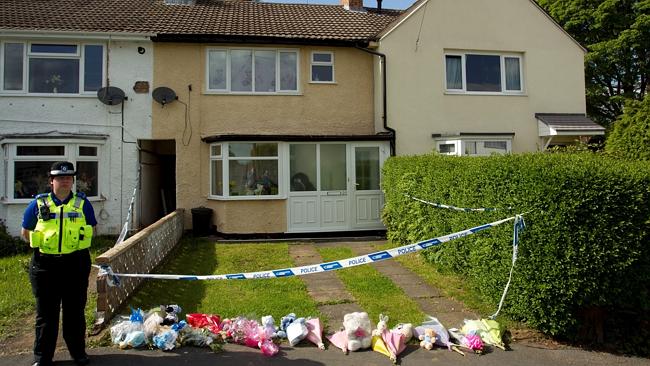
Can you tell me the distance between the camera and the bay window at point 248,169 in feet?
36.4

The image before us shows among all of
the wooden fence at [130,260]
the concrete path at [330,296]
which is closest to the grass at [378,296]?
the concrete path at [330,296]

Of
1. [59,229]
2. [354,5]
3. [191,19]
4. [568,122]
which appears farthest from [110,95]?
[568,122]

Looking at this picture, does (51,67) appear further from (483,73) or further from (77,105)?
(483,73)

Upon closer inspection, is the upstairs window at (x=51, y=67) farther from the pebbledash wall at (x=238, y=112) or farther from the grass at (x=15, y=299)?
the grass at (x=15, y=299)

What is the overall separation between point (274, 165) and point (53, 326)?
24.7 feet

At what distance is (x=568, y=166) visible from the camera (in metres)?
4.65

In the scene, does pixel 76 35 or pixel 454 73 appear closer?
pixel 76 35

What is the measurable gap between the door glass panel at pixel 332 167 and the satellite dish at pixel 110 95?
5340mm

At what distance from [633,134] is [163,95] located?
10.4 meters

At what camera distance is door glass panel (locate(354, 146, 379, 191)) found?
456 inches

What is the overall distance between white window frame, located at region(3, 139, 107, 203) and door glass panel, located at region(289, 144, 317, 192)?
491 centimetres

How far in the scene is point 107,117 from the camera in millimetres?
11539

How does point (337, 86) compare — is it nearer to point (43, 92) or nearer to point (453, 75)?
point (453, 75)

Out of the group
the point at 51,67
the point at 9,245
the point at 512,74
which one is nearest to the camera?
the point at 9,245
